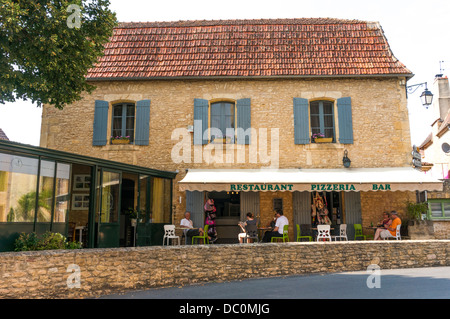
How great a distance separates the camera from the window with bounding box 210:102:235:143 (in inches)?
536

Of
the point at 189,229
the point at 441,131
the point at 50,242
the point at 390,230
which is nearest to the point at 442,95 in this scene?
the point at 441,131

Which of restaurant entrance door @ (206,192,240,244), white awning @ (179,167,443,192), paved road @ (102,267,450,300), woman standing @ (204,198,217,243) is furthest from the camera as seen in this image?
restaurant entrance door @ (206,192,240,244)

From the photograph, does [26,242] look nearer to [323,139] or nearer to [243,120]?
[243,120]

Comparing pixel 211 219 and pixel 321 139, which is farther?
pixel 321 139

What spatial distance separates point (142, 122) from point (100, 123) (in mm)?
1419

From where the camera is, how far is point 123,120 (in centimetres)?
1399

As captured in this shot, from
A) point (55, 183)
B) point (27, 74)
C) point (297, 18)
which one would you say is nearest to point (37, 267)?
point (55, 183)

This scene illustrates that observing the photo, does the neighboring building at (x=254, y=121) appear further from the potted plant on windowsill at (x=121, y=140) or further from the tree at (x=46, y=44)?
the tree at (x=46, y=44)

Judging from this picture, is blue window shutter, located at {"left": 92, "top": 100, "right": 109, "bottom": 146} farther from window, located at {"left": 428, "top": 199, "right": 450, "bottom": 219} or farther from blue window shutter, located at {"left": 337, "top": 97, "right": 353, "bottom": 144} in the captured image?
window, located at {"left": 428, "top": 199, "right": 450, "bottom": 219}

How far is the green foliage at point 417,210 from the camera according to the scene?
1272 cm

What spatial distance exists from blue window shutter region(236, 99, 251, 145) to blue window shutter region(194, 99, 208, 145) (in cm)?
107

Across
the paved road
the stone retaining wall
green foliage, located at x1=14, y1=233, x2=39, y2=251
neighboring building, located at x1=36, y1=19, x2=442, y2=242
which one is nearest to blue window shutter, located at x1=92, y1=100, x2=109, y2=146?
neighboring building, located at x1=36, y1=19, x2=442, y2=242

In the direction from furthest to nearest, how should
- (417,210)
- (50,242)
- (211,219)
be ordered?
(211,219)
(417,210)
(50,242)

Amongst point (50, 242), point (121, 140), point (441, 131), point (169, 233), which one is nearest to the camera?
point (50, 242)
